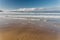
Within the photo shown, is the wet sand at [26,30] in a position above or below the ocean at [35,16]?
below

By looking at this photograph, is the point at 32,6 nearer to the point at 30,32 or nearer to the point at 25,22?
the point at 25,22

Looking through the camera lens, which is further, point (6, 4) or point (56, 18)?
point (6, 4)

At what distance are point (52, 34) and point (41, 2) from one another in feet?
1.59

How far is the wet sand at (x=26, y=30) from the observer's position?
1.20 m

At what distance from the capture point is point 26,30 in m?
1.25

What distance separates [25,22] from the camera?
4.09 ft

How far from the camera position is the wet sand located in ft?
3.94

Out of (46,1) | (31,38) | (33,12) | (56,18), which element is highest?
(46,1)

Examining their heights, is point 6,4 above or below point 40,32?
above

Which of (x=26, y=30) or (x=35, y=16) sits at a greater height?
(x=35, y=16)

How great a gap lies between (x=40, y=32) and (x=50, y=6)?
0.40 meters

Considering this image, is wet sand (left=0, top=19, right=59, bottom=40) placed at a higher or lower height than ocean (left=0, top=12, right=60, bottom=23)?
lower

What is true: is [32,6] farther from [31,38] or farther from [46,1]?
[31,38]

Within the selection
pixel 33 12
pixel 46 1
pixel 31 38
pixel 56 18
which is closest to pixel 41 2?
pixel 46 1
